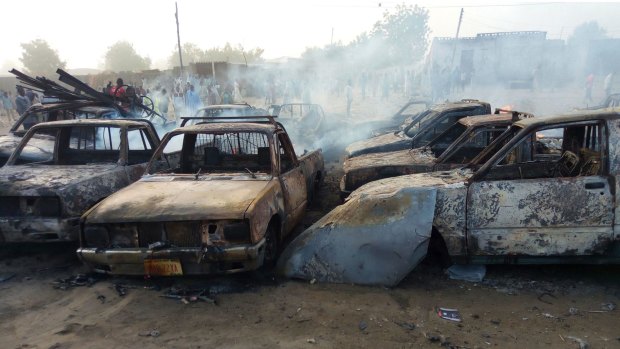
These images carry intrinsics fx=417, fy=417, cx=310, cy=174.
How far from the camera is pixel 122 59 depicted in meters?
66.2

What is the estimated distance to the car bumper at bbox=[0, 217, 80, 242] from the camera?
14.9 ft

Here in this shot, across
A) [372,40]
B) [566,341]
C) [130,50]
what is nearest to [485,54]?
[372,40]

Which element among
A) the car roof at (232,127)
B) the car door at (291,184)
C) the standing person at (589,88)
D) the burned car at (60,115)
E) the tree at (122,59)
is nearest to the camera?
the car door at (291,184)

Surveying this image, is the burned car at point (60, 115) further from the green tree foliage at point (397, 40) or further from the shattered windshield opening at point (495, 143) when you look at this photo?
the green tree foliage at point (397, 40)

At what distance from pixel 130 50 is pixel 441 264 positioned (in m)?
73.0

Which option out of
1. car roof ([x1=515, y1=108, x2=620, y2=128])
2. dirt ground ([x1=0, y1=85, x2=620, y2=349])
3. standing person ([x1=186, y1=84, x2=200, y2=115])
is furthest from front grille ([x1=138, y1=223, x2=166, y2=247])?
standing person ([x1=186, y1=84, x2=200, y2=115])

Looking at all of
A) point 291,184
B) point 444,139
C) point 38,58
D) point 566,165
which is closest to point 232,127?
point 291,184

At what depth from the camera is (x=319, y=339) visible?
3.14 meters

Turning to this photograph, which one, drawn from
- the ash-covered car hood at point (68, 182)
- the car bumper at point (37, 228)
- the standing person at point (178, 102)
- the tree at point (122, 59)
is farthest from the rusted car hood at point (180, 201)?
the tree at point (122, 59)

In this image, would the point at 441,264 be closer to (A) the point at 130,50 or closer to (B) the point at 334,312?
(B) the point at 334,312

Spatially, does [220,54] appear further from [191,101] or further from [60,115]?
[60,115]

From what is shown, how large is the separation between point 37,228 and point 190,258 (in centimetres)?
210

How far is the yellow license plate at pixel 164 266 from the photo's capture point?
368 centimetres

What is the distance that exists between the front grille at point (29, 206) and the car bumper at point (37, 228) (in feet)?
Result: 0.26
